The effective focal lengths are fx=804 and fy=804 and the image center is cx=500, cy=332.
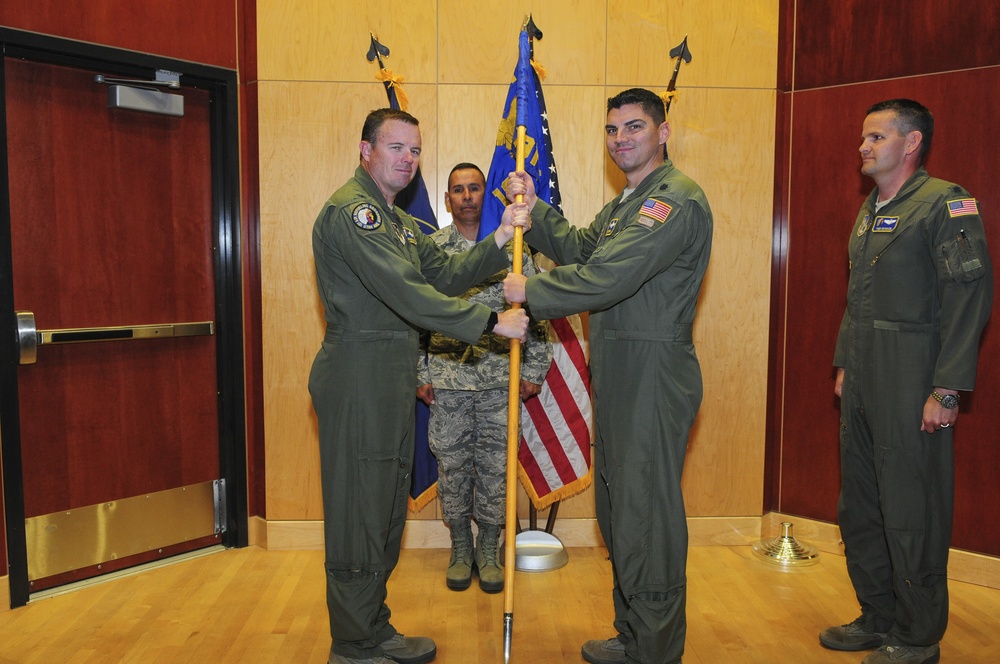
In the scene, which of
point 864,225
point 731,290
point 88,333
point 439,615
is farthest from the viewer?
point 731,290

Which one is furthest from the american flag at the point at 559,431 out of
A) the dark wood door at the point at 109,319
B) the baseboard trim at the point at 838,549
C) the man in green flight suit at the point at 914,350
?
the dark wood door at the point at 109,319

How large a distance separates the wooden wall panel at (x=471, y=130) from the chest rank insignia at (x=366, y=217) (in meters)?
1.45

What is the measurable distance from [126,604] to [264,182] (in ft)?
6.59

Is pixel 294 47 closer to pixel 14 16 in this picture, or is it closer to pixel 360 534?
pixel 14 16

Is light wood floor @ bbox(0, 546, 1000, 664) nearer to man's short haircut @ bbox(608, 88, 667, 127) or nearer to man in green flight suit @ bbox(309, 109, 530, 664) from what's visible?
man in green flight suit @ bbox(309, 109, 530, 664)

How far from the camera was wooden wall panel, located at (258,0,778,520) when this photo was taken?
395 centimetres

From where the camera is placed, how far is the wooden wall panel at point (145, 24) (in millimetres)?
3230

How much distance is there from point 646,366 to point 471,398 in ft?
4.23

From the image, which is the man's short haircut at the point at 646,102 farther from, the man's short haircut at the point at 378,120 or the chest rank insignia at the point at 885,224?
the chest rank insignia at the point at 885,224

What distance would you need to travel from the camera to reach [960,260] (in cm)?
264

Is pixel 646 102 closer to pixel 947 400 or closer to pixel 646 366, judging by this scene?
pixel 646 366

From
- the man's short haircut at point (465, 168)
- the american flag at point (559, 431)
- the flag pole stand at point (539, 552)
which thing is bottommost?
the flag pole stand at point (539, 552)

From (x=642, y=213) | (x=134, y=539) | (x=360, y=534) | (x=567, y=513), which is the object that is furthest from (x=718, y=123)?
(x=134, y=539)

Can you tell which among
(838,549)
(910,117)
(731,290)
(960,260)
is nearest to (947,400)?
Result: (960,260)
